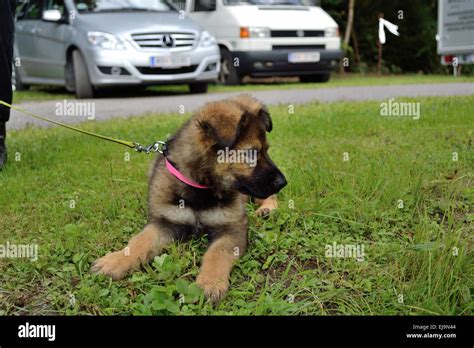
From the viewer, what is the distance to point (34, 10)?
45.9 ft

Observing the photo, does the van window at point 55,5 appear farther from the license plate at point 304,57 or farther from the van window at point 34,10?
the license plate at point 304,57

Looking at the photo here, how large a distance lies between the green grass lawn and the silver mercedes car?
481cm

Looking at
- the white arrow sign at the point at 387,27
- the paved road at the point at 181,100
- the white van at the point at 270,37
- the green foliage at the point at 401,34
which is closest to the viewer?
the paved road at the point at 181,100

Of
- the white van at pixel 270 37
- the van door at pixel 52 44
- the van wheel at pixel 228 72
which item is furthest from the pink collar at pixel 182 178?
the van wheel at pixel 228 72

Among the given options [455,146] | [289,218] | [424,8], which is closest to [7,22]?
[289,218]

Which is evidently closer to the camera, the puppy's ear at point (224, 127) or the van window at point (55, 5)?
the puppy's ear at point (224, 127)

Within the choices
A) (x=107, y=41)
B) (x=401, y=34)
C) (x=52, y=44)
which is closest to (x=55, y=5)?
(x=52, y=44)

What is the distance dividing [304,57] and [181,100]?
4.97 meters

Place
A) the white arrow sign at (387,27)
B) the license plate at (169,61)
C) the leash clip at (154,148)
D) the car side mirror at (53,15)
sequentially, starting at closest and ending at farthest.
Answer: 1. the leash clip at (154,148)
2. the license plate at (169,61)
3. the car side mirror at (53,15)
4. the white arrow sign at (387,27)

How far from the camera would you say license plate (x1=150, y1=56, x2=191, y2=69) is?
466 inches

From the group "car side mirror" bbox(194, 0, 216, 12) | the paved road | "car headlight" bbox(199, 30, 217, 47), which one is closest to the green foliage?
"car side mirror" bbox(194, 0, 216, 12)

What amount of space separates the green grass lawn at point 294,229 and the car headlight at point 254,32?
8.39 meters

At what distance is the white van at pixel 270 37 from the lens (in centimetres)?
1507

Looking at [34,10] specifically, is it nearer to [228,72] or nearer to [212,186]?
[228,72]
